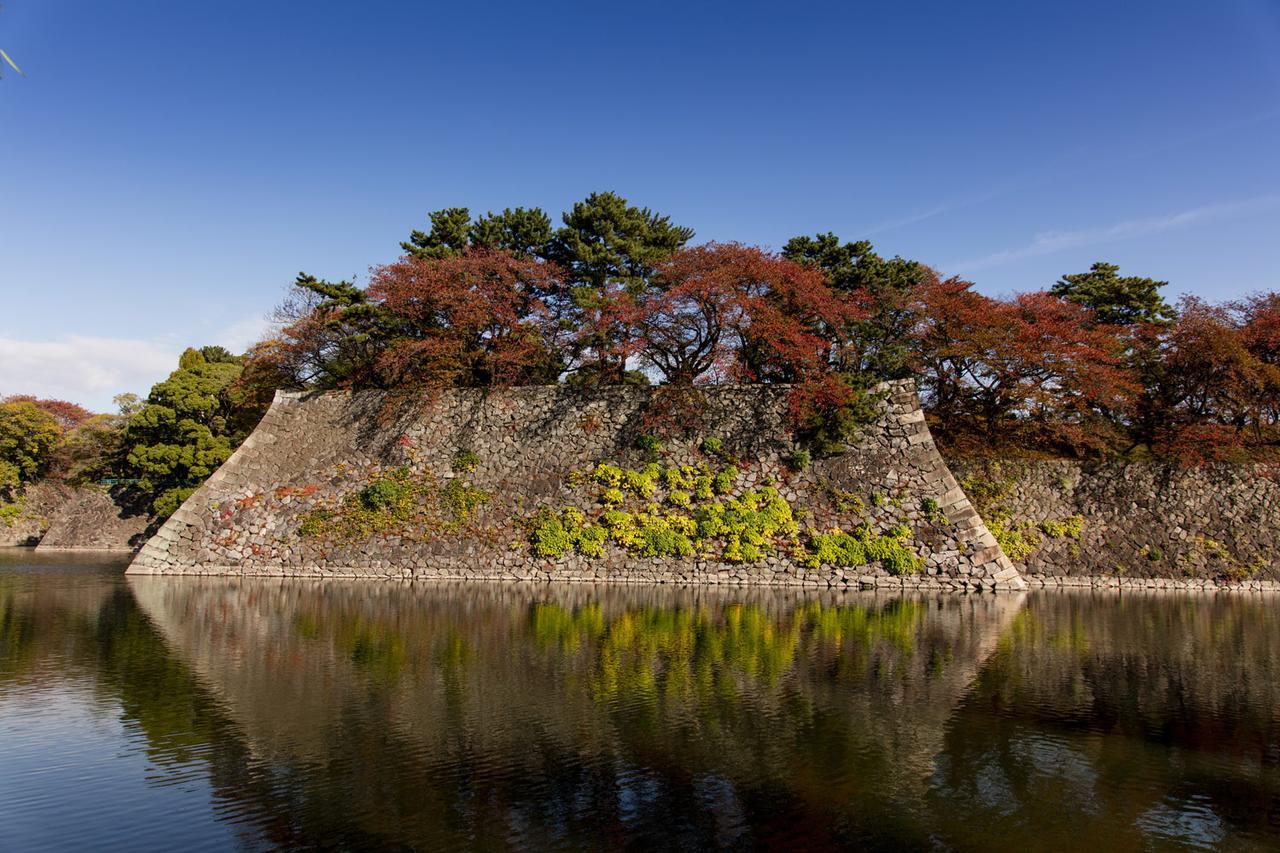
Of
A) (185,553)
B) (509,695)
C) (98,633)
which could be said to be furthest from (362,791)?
(185,553)

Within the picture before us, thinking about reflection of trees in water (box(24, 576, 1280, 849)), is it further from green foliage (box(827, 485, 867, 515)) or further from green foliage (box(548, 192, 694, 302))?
green foliage (box(548, 192, 694, 302))

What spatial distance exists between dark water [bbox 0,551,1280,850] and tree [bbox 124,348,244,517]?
605 inches

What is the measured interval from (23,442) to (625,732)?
40023 mm

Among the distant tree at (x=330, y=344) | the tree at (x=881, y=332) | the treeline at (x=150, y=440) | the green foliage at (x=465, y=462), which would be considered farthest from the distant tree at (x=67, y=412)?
the tree at (x=881, y=332)

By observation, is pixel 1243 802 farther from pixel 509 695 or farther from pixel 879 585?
pixel 879 585

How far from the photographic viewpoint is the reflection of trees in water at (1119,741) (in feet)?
24.0

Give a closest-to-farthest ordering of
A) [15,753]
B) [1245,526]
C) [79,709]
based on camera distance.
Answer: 1. [15,753]
2. [79,709]
3. [1245,526]

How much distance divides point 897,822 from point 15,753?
362 inches

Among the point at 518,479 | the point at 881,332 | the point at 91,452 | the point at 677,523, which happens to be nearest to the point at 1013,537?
the point at 881,332

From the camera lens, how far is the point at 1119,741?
9.55 metres

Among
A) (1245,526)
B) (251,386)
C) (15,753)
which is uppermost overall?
(251,386)

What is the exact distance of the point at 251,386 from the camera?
110 ft

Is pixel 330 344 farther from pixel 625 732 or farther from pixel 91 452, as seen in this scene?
pixel 625 732

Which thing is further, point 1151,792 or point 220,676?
point 220,676
